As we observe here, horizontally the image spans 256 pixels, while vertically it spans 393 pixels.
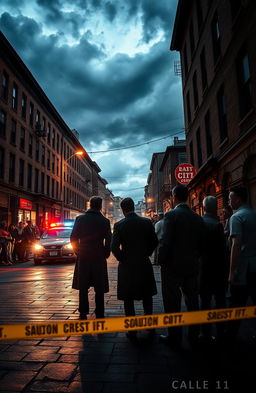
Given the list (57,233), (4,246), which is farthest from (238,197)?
(4,246)

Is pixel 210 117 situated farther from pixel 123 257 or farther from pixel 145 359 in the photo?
pixel 145 359

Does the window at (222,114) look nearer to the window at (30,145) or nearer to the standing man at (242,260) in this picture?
the standing man at (242,260)

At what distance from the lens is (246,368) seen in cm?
257

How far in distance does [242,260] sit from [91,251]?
219 cm

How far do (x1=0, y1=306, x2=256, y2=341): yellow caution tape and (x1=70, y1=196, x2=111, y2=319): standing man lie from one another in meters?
1.78

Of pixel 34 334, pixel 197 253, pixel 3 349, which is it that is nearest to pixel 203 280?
pixel 197 253

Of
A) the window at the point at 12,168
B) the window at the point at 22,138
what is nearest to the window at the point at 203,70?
the window at the point at 12,168

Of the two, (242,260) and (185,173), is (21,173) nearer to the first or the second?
(185,173)

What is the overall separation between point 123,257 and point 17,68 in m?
25.9

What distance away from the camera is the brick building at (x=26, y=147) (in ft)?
72.5

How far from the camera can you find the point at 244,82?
10.1 m

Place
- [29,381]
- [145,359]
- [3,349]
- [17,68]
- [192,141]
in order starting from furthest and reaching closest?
[17,68] < [192,141] < [3,349] < [145,359] < [29,381]

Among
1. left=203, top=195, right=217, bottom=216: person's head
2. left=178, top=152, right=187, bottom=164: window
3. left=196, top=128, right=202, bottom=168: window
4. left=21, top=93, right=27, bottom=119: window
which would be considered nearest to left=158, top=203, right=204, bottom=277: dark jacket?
left=203, top=195, right=217, bottom=216: person's head

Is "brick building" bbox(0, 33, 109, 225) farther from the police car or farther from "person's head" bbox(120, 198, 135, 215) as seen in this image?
"person's head" bbox(120, 198, 135, 215)
